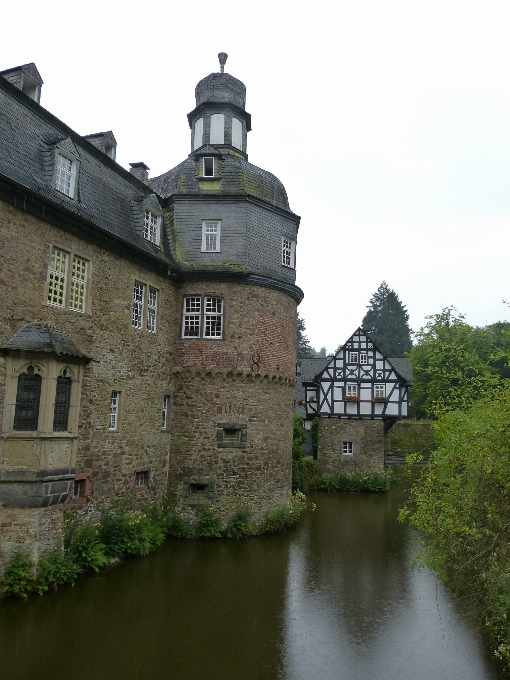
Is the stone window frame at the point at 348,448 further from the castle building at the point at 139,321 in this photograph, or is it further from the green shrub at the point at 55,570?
the green shrub at the point at 55,570

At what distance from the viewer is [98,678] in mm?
7512

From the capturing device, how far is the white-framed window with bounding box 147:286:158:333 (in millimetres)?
15938

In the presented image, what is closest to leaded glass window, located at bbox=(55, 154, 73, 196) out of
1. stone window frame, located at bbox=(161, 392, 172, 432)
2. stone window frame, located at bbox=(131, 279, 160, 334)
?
stone window frame, located at bbox=(131, 279, 160, 334)

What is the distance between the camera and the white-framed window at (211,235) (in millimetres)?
17523

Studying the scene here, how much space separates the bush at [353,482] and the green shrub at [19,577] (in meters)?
19.1

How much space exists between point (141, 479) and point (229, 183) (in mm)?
9912

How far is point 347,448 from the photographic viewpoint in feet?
97.5

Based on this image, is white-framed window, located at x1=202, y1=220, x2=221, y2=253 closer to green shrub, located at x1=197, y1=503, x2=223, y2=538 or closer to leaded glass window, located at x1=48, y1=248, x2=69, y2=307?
leaded glass window, located at x1=48, y1=248, x2=69, y2=307

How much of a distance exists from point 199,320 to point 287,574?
315 inches

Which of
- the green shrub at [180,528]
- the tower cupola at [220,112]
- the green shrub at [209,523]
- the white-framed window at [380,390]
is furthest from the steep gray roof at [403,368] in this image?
the green shrub at [180,528]

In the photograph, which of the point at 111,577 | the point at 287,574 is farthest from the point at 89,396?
the point at 287,574

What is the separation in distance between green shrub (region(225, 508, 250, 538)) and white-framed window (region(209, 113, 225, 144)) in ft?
44.2

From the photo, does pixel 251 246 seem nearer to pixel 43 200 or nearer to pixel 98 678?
pixel 43 200

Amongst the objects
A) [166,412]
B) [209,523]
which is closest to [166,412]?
[166,412]
